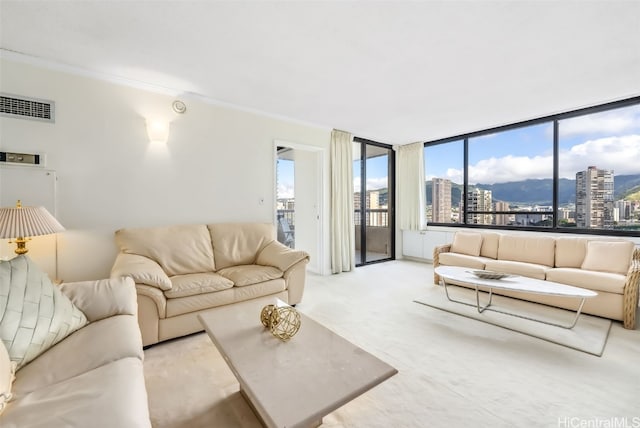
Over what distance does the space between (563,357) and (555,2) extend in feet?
8.01

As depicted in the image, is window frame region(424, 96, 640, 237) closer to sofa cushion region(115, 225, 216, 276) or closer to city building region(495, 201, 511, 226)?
city building region(495, 201, 511, 226)

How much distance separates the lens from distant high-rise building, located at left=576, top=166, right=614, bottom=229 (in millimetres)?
3574

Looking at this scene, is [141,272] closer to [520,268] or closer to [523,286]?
[523,286]

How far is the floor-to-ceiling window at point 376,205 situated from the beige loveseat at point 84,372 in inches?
159

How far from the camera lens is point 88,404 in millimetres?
945

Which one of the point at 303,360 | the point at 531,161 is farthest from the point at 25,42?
the point at 531,161

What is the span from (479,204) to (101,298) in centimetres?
533

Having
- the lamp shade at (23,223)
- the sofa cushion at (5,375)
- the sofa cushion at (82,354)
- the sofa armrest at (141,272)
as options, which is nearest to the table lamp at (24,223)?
the lamp shade at (23,223)

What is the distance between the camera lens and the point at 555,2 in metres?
1.76

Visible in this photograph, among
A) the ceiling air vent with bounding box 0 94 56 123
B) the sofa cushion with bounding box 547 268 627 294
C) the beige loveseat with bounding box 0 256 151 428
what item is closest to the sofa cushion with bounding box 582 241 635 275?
the sofa cushion with bounding box 547 268 627 294

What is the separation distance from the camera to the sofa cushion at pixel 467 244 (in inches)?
156

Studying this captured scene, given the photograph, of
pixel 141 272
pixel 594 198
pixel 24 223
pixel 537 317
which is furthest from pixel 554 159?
pixel 24 223

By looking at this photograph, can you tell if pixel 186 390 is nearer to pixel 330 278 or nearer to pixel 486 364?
pixel 486 364

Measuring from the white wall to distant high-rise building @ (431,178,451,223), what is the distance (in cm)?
365
